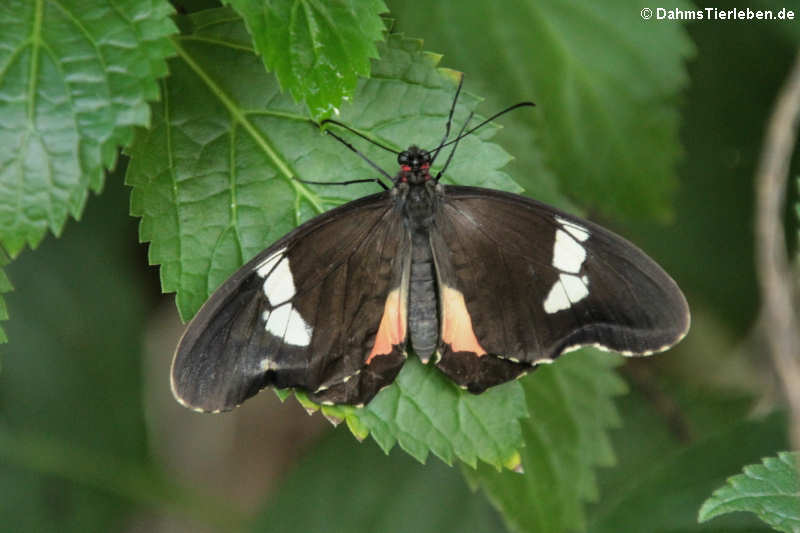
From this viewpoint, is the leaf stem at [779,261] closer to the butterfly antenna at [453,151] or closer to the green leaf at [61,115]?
the butterfly antenna at [453,151]

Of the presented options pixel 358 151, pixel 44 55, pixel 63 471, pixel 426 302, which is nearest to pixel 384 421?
pixel 426 302

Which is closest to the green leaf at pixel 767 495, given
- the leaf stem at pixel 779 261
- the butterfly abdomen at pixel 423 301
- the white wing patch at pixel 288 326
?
the leaf stem at pixel 779 261

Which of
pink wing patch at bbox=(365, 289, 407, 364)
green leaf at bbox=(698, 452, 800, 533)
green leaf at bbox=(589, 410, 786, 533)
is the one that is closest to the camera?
green leaf at bbox=(698, 452, 800, 533)

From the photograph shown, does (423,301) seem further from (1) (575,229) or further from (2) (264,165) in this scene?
(2) (264,165)

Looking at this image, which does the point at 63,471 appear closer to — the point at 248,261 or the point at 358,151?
the point at 248,261

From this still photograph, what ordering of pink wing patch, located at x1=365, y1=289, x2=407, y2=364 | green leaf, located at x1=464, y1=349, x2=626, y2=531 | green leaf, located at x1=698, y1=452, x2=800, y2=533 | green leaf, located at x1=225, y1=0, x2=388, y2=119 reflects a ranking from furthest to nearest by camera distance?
green leaf, located at x1=464, y1=349, x2=626, y2=531, pink wing patch, located at x1=365, y1=289, x2=407, y2=364, green leaf, located at x1=225, y1=0, x2=388, y2=119, green leaf, located at x1=698, y1=452, x2=800, y2=533

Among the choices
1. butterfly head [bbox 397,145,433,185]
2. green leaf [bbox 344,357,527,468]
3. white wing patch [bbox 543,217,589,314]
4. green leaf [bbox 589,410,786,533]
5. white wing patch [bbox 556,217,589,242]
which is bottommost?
green leaf [bbox 589,410,786,533]

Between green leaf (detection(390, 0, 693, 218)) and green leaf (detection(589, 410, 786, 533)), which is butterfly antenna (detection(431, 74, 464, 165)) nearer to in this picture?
green leaf (detection(390, 0, 693, 218))

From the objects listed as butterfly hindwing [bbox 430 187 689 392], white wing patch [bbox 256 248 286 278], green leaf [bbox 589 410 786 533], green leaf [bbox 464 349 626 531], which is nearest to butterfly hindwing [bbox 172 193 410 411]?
white wing patch [bbox 256 248 286 278]
